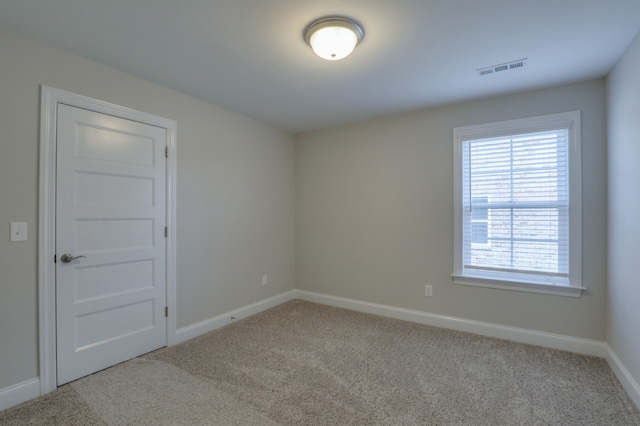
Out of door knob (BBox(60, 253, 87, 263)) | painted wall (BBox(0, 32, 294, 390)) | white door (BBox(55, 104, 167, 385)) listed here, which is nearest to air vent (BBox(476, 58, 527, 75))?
painted wall (BBox(0, 32, 294, 390))

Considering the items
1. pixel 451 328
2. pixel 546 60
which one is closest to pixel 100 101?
pixel 546 60

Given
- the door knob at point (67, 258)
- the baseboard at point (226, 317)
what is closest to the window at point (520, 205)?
the baseboard at point (226, 317)

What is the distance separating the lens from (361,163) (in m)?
3.92

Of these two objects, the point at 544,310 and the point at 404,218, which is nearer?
the point at 544,310

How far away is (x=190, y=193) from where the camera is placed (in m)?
3.09

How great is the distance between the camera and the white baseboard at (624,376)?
2007mm

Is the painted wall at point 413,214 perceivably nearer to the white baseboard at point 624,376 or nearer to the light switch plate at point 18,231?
the white baseboard at point 624,376

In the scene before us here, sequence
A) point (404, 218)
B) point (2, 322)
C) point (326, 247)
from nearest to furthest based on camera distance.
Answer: point (2, 322)
point (404, 218)
point (326, 247)

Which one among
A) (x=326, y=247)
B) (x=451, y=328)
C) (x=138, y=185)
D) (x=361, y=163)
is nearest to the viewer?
(x=138, y=185)

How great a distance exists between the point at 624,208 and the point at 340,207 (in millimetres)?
2727

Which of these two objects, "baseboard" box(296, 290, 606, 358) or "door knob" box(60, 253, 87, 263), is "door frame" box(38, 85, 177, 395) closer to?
"door knob" box(60, 253, 87, 263)

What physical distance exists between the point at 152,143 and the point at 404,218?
9.15 feet

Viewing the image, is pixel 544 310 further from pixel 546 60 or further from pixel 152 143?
pixel 152 143

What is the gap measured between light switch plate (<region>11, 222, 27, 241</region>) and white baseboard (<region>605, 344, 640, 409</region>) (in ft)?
14.0
